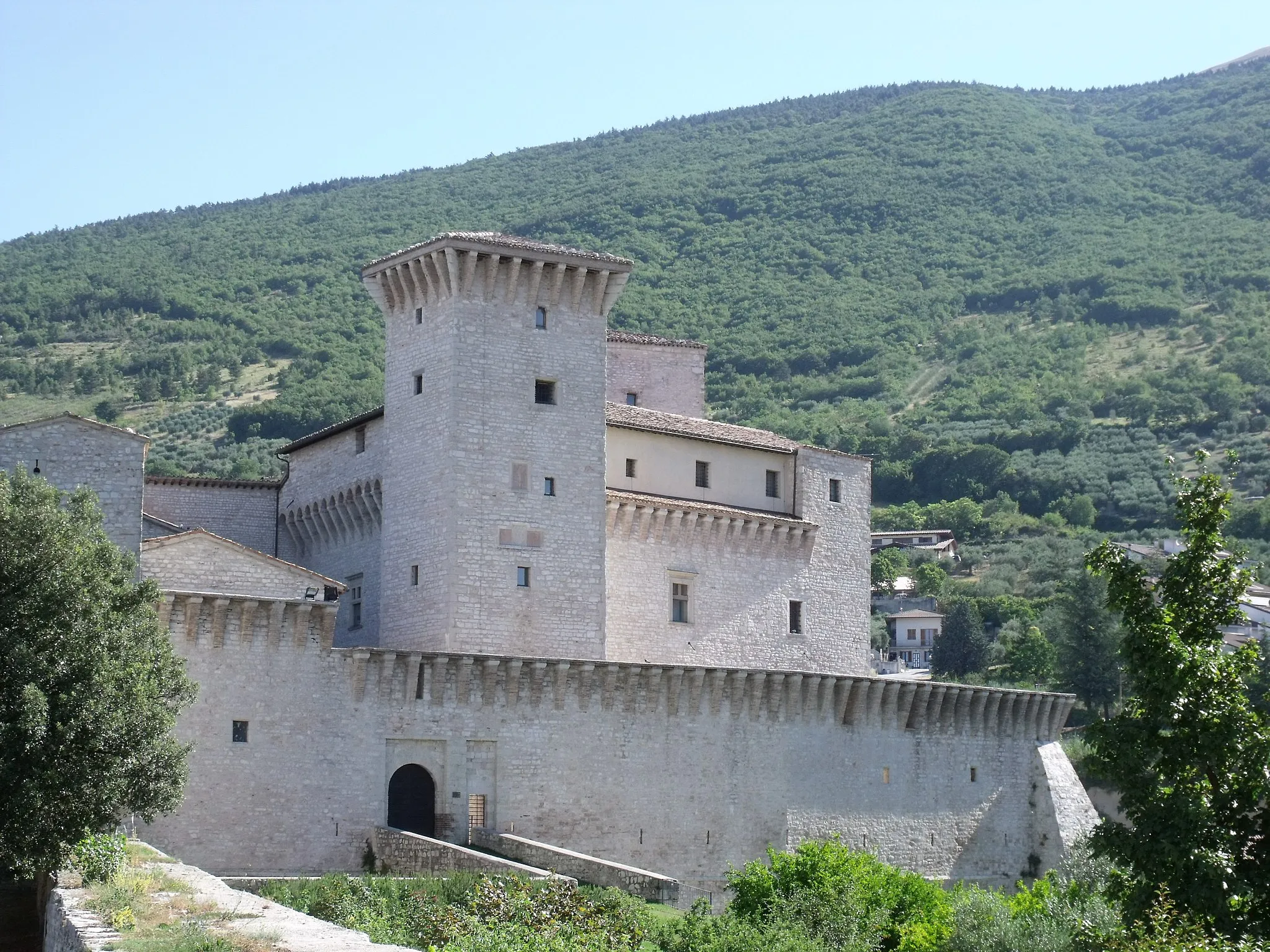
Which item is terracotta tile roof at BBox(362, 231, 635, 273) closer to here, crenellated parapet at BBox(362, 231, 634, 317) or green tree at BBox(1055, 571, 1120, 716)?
crenellated parapet at BBox(362, 231, 634, 317)

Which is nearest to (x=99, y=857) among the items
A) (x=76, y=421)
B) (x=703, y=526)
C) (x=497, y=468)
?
(x=76, y=421)

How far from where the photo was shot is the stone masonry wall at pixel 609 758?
1319 inches

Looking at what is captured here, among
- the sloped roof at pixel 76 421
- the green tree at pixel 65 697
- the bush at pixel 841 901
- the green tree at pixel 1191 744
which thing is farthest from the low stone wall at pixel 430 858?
the green tree at pixel 1191 744

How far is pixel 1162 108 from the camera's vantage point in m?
169

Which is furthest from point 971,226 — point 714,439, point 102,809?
point 102,809

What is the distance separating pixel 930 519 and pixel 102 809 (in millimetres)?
83453

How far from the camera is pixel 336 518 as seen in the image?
42594 mm

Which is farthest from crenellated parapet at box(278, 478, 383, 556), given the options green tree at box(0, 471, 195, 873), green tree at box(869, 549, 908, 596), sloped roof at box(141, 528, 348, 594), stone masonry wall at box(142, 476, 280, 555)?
green tree at box(869, 549, 908, 596)

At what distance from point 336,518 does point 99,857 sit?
63.4ft

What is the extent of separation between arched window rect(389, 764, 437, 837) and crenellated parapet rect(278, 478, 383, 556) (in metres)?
6.93

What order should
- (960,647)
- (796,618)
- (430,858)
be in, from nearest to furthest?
(430,858), (796,618), (960,647)

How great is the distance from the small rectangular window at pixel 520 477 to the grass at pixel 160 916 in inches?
605

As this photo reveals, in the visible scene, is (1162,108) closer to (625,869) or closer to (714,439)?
(714,439)

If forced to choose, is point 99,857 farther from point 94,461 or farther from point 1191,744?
point 1191,744
